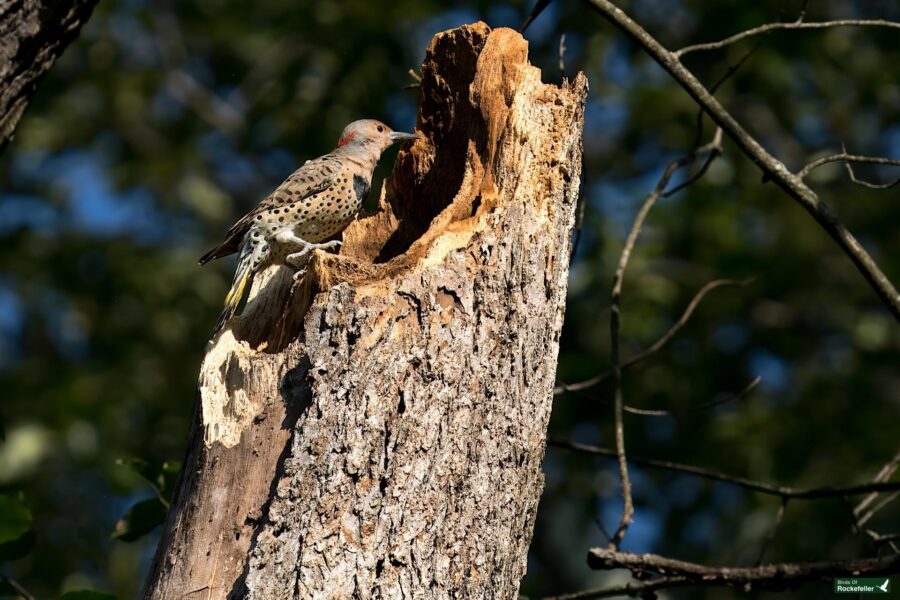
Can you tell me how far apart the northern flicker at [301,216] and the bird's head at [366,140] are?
0.05 ft

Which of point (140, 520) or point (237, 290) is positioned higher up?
point (237, 290)

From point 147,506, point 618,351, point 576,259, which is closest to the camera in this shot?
point 147,506

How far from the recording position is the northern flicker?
5117mm

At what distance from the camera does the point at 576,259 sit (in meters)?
8.51

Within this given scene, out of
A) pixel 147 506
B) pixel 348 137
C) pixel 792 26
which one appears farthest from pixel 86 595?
pixel 348 137

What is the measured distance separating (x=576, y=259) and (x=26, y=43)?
18.5 ft

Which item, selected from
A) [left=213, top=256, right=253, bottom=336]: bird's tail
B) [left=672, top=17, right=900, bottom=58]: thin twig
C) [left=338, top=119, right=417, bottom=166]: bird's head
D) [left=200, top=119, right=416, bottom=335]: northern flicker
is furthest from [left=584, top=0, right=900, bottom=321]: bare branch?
[left=338, top=119, right=417, bottom=166]: bird's head

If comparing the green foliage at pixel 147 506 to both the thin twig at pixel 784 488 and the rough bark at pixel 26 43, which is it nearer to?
the rough bark at pixel 26 43

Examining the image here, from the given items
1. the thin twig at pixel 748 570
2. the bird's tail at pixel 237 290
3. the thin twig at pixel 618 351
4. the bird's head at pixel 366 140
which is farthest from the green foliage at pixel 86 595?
the bird's head at pixel 366 140

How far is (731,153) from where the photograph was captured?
10133mm

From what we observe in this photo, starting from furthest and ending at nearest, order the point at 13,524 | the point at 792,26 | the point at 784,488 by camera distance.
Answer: the point at 792,26, the point at 784,488, the point at 13,524

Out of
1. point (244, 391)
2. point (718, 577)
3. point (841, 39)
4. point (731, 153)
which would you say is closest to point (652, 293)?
point (731, 153)

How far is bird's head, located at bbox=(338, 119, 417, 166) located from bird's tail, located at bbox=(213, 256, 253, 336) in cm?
122

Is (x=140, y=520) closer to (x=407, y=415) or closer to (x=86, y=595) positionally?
(x=86, y=595)
